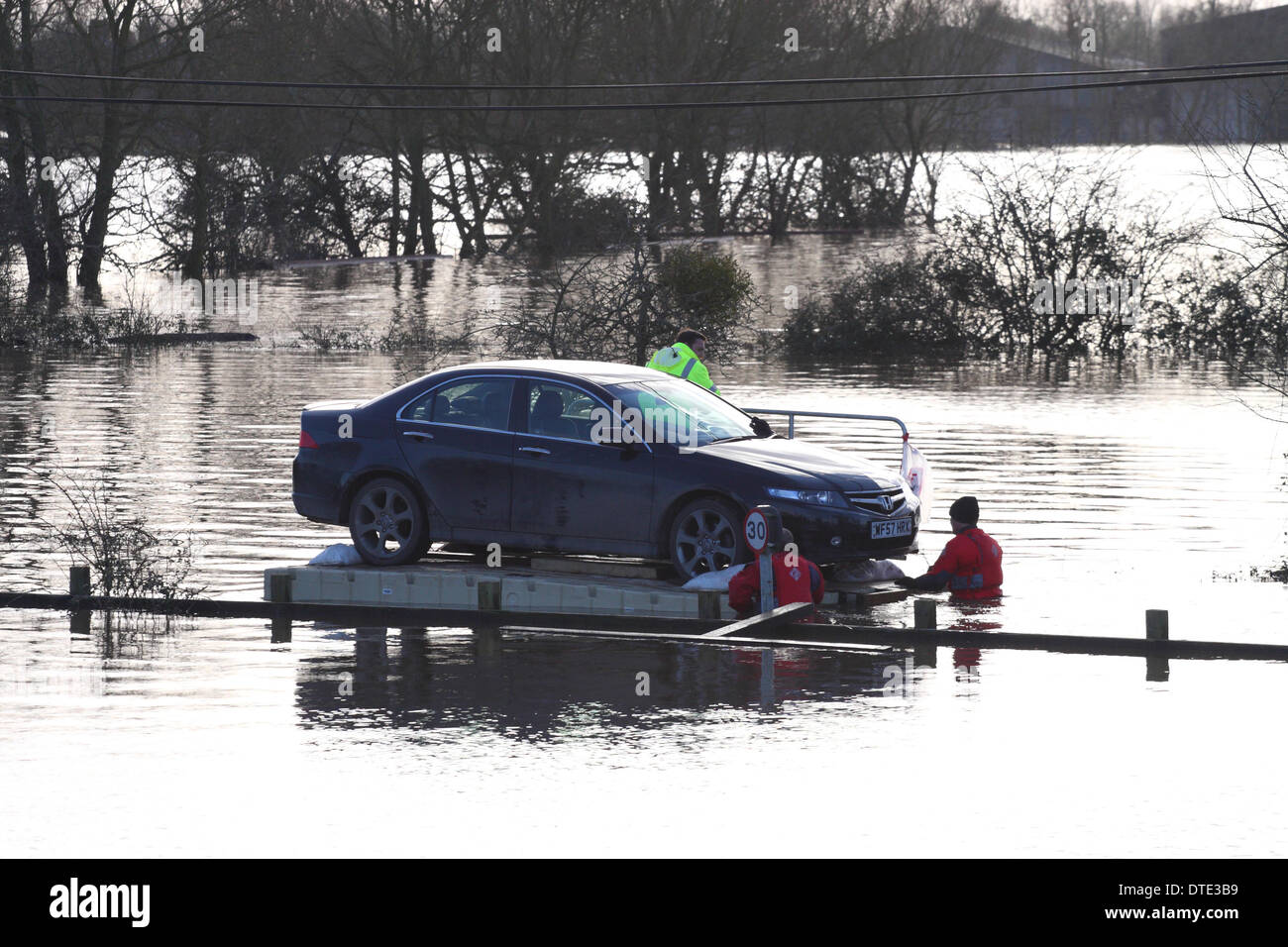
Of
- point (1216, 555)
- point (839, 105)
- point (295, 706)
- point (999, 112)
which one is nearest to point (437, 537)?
point (295, 706)

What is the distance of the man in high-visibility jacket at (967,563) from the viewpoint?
578 inches

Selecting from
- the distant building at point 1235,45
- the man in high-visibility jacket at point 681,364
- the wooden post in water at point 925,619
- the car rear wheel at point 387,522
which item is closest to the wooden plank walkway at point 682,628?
the wooden post in water at point 925,619

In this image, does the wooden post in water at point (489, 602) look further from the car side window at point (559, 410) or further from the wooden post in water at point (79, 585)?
the wooden post in water at point (79, 585)

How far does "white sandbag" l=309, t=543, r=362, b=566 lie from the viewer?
49.7 ft

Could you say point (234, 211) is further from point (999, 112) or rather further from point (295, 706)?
point (999, 112)

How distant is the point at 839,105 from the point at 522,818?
221 feet

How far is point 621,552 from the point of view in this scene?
14555 millimetres

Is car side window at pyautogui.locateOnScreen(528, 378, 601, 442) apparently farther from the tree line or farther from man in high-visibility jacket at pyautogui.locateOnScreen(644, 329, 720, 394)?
the tree line


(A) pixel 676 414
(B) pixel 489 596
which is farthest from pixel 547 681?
(A) pixel 676 414

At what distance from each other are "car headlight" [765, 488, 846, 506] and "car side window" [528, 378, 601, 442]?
1575 mm

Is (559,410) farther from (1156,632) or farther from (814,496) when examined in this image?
(1156,632)

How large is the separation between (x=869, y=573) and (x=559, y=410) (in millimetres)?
2716

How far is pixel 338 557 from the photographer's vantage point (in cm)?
1519

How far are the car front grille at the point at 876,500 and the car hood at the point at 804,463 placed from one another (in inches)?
1.8
